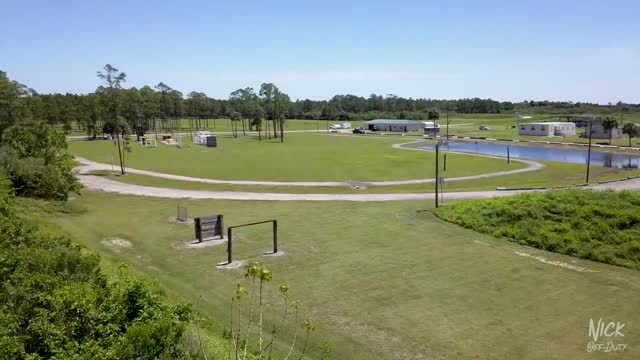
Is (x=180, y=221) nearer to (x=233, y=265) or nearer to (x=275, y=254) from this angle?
(x=275, y=254)

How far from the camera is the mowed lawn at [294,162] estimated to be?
58.4 meters

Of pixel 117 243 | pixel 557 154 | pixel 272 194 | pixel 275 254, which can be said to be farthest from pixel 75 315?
pixel 557 154

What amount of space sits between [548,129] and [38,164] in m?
115

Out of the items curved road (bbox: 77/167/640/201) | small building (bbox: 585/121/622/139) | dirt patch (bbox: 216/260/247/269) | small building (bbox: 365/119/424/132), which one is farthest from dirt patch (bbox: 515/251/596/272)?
small building (bbox: 365/119/424/132)

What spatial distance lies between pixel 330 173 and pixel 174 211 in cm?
2503

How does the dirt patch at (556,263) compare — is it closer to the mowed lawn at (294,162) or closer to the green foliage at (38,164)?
the mowed lawn at (294,162)

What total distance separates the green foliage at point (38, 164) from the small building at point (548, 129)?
366ft

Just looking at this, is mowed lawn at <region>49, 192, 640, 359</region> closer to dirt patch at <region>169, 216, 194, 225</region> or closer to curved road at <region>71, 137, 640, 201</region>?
dirt patch at <region>169, 216, 194, 225</region>

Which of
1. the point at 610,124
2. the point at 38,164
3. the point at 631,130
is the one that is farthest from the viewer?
the point at 610,124

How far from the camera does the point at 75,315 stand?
37.8 feet

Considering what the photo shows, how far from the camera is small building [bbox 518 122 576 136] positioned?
12431cm

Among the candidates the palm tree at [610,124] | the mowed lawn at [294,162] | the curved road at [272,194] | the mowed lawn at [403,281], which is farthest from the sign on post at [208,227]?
the palm tree at [610,124]

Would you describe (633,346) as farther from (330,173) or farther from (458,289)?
(330,173)

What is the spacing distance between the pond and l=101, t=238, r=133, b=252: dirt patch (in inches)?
2642
